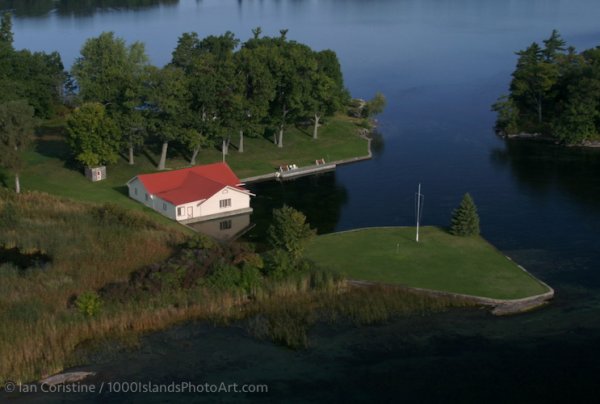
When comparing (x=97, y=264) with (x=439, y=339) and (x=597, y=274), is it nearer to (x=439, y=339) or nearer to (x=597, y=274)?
(x=439, y=339)

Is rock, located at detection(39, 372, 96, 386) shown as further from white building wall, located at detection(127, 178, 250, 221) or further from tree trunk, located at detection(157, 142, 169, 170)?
tree trunk, located at detection(157, 142, 169, 170)

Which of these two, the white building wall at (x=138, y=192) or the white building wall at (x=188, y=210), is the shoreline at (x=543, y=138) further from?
the white building wall at (x=138, y=192)

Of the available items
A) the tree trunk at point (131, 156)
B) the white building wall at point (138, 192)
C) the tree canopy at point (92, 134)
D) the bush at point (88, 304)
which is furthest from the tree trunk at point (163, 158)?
the bush at point (88, 304)

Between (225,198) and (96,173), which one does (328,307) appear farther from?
(96,173)

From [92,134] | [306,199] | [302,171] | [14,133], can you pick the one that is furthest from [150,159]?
[306,199]

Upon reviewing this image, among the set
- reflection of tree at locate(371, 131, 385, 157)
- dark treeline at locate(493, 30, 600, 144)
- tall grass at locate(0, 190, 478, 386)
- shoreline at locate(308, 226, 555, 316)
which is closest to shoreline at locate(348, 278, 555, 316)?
shoreline at locate(308, 226, 555, 316)
